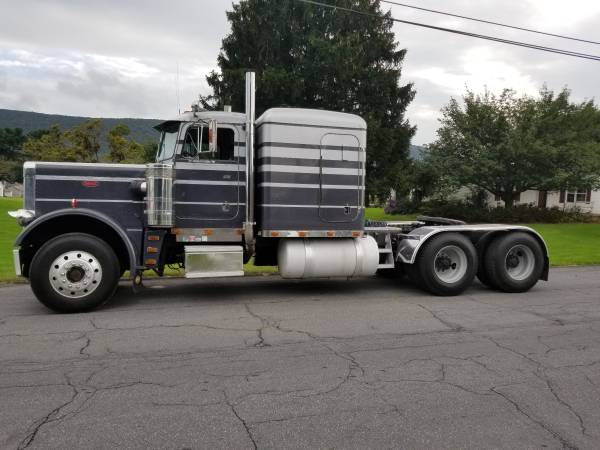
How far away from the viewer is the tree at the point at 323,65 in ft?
94.0

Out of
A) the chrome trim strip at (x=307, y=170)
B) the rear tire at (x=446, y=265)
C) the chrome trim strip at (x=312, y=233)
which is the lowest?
the rear tire at (x=446, y=265)

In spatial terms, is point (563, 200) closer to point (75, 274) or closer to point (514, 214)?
point (514, 214)

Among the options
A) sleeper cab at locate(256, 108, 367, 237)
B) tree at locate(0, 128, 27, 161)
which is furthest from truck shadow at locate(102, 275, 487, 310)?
tree at locate(0, 128, 27, 161)

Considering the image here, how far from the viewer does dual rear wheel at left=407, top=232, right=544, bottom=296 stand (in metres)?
8.87

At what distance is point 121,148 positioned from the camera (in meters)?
40.2

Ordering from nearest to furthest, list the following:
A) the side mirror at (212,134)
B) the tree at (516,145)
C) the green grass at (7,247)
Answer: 1. the side mirror at (212,134)
2. the green grass at (7,247)
3. the tree at (516,145)

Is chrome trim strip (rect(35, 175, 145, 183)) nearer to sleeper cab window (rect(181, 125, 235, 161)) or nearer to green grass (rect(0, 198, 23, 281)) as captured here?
sleeper cab window (rect(181, 125, 235, 161))

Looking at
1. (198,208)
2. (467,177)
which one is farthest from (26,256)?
(467,177)

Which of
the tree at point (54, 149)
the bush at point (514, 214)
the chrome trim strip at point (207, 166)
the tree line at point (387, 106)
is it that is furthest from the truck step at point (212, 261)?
the tree at point (54, 149)

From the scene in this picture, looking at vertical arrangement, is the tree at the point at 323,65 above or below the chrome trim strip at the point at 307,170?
above

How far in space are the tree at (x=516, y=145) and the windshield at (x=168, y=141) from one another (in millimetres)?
21734

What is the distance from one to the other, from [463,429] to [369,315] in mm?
3580

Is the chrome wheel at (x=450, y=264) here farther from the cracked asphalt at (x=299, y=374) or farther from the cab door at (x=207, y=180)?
the cab door at (x=207, y=180)

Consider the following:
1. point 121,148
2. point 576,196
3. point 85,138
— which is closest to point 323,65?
point 576,196
